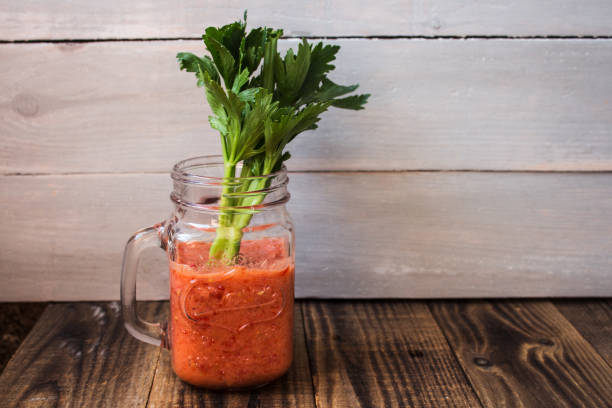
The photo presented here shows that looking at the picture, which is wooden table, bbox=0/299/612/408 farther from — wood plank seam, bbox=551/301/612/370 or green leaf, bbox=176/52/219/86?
green leaf, bbox=176/52/219/86

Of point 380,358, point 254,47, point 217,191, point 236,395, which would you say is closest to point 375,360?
point 380,358

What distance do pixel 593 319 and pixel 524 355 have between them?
194 millimetres

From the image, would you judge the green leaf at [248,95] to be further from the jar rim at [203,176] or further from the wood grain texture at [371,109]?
the wood grain texture at [371,109]

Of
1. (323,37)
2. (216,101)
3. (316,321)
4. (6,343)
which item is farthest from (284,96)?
(6,343)

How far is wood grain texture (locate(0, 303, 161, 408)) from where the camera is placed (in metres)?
0.66

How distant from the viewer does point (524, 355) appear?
2.48 ft

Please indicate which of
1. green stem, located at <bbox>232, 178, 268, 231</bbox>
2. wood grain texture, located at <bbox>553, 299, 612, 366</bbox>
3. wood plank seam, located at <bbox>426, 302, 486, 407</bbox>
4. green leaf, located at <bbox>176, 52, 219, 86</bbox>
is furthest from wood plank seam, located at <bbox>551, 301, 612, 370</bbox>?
green leaf, located at <bbox>176, 52, 219, 86</bbox>

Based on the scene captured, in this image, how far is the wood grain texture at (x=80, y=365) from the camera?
2.16 ft

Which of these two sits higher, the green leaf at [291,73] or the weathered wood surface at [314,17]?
the weathered wood surface at [314,17]

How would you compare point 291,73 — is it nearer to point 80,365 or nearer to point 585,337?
point 80,365

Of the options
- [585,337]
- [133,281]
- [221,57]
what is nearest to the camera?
[221,57]

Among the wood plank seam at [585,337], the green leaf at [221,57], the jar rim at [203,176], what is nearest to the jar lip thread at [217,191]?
the jar rim at [203,176]

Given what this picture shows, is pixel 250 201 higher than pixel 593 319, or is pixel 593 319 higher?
pixel 250 201

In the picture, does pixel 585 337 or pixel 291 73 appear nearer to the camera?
pixel 291 73
